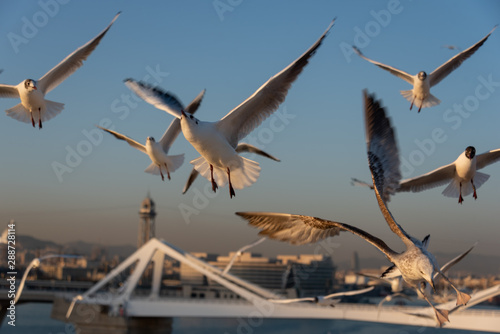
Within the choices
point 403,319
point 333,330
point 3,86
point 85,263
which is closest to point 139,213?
point 85,263

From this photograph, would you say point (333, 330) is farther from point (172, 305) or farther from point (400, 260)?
point (400, 260)

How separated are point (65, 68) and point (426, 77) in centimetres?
558

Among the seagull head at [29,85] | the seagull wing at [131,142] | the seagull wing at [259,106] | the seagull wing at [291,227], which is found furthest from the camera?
the seagull wing at [131,142]

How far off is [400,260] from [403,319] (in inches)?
1248

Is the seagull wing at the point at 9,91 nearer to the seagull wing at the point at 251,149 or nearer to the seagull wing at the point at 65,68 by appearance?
the seagull wing at the point at 65,68

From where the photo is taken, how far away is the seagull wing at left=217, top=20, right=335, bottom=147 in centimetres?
703

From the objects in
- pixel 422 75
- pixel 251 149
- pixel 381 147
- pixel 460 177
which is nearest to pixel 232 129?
pixel 381 147

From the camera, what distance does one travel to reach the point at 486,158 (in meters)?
8.99

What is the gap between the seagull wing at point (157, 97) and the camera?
26.1 feet

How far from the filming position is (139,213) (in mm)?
90938

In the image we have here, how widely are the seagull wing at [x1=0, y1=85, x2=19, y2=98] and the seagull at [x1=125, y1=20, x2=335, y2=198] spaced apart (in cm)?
260

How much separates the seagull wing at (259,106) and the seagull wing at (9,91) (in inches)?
144

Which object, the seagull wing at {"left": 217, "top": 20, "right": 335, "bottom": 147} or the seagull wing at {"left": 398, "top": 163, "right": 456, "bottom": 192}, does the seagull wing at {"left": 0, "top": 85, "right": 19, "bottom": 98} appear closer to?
the seagull wing at {"left": 217, "top": 20, "right": 335, "bottom": 147}

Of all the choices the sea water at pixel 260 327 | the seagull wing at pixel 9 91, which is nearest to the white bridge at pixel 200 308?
the sea water at pixel 260 327
